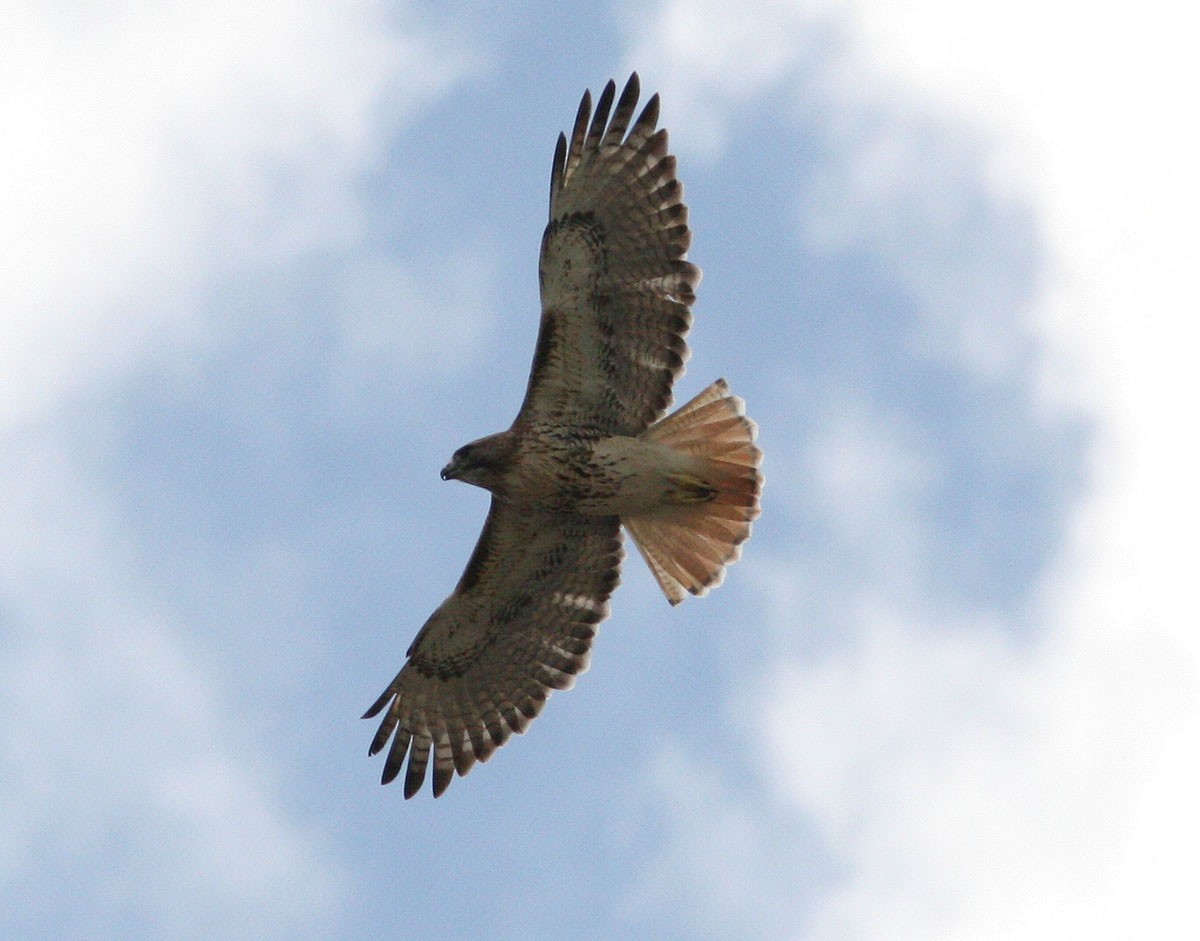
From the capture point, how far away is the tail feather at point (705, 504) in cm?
1108

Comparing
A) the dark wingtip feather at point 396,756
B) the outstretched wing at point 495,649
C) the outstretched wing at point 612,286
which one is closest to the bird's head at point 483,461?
the outstretched wing at point 612,286

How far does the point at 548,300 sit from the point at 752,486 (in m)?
1.65

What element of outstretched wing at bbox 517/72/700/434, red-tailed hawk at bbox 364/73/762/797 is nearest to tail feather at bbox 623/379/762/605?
red-tailed hawk at bbox 364/73/762/797

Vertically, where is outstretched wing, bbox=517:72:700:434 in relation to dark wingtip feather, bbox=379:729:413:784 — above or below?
above

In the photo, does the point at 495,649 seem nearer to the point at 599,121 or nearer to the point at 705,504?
the point at 705,504

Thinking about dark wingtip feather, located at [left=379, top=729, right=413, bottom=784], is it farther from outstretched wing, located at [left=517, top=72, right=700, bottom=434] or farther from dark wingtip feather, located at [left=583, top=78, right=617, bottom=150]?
dark wingtip feather, located at [left=583, top=78, right=617, bottom=150]

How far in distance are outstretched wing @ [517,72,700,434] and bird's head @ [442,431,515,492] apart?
0.23 metres

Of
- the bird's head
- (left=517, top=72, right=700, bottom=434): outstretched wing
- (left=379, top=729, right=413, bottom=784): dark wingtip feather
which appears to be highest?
(left=517, top=72, right=700, bottom=434): outstretched wing

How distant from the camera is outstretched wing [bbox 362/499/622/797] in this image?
11.6m

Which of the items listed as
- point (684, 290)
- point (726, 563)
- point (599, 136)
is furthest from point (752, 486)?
point (599, 136)

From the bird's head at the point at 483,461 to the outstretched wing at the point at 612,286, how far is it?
0.23 metres

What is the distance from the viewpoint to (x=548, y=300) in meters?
10.9

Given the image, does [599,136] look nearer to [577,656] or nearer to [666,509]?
[666,509]

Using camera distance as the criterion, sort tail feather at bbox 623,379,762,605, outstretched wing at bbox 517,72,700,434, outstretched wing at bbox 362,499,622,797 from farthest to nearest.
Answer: outstretched wing at bbox 362,499,622,797, tail feather at bbox 623,379,762,605, outstretched wing at bbox 517,72,700,434
